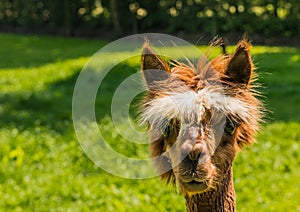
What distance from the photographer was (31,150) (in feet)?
27.8

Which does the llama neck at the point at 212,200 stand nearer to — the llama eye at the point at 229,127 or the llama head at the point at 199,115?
the llama head at the point at 199,115

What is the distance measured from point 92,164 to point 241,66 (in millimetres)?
5368

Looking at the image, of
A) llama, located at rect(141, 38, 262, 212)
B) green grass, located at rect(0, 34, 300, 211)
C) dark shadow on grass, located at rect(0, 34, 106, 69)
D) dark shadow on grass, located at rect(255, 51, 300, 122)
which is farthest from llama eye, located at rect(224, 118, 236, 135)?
dark shadow on grass, located at rect(0, 34, 106, 69)

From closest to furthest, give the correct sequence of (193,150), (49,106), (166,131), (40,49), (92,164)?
Result: (193,150) < (166,131) < (92,164) < (49,106) < (40,49)

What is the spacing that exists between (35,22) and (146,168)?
21513 millimetres

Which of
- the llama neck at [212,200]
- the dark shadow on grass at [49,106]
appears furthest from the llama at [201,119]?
the dark shadow on grass at [49,106]

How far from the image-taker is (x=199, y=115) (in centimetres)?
267

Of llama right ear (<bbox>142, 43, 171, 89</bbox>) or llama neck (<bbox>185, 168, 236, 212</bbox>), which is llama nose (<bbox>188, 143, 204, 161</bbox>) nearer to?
llama neck (<bbox>185, 168, 236, 212</bbox>)

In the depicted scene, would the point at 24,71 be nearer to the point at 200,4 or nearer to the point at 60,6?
the point at 200,4

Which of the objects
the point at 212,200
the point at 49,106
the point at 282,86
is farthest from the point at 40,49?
the point at 212,200

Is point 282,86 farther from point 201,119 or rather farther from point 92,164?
point 201,119

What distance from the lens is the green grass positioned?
686 centimetres

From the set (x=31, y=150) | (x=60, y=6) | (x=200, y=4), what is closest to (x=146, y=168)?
(x=31, y=150)

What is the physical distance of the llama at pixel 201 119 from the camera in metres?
2.65
